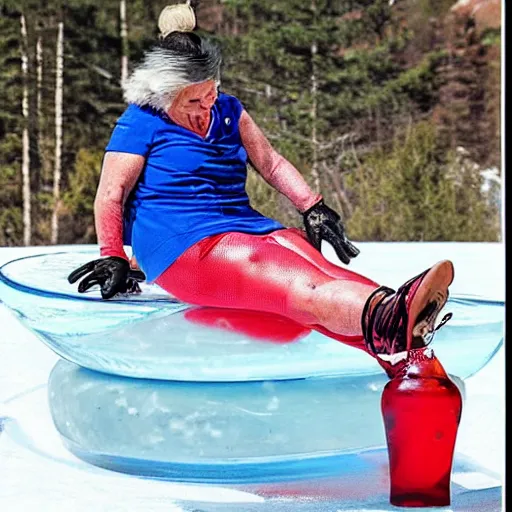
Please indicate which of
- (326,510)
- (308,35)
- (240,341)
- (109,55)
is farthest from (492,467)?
(109,55)

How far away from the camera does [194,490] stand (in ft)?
6.91

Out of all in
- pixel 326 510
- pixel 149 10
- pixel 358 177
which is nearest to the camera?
pixel 326 510

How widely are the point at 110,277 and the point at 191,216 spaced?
208 mm

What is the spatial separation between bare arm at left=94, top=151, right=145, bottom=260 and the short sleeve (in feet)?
0.05

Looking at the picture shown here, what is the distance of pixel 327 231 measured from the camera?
221 cm

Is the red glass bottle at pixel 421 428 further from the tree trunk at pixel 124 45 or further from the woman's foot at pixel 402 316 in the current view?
the tree trunk at pixel 124 45

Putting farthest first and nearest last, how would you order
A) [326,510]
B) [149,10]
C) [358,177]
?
[358,177] → [149,10] → [326,510]

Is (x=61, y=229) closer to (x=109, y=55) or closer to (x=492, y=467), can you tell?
(x=109, y=55)

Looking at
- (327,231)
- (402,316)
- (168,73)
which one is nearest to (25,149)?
(168,73)

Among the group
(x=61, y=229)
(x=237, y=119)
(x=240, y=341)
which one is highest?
(x=237, y=119)

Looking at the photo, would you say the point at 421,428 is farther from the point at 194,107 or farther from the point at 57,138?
the point at 57,138

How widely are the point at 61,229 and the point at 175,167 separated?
0.38 meters

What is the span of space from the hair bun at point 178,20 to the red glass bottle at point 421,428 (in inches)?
32.1

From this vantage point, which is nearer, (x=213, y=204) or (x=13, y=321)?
(x=213, y=204)
